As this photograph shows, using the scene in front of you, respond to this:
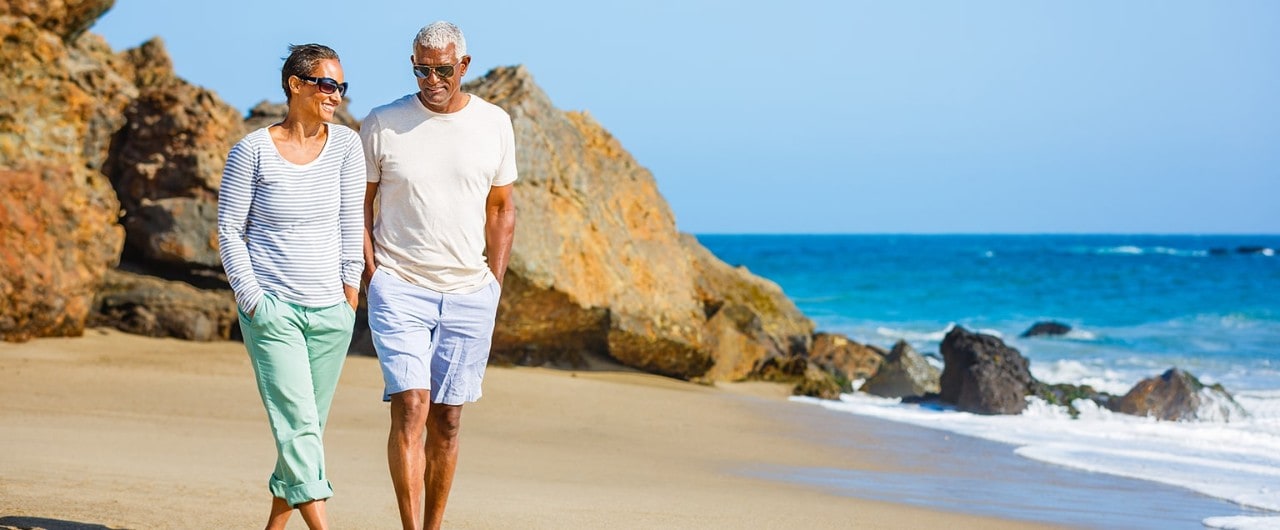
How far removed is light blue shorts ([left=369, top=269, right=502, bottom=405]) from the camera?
179 inches

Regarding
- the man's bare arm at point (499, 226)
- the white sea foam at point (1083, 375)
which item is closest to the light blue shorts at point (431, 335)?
the man's bare arm at point (499, 226)

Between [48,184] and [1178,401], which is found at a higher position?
[48,184]

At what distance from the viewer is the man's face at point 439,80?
181 inches

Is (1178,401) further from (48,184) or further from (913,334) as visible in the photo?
(913,334)

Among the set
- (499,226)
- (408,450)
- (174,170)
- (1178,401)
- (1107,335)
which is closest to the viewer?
(408,450)

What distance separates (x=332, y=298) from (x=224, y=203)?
0.44m

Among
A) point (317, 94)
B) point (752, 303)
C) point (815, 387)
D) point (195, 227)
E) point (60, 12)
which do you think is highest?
point (60, 12)

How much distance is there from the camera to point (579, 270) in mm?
11664

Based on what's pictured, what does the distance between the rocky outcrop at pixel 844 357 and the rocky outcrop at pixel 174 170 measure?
8230 mm

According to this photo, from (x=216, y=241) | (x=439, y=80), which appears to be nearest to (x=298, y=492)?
(x=439, y=80)

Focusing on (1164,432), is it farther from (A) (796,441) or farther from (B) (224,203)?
(B) (224,203)

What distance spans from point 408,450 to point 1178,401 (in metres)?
10.8

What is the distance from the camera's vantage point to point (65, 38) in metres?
12.0

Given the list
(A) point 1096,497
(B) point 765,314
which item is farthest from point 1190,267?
(A) point 1096,497
